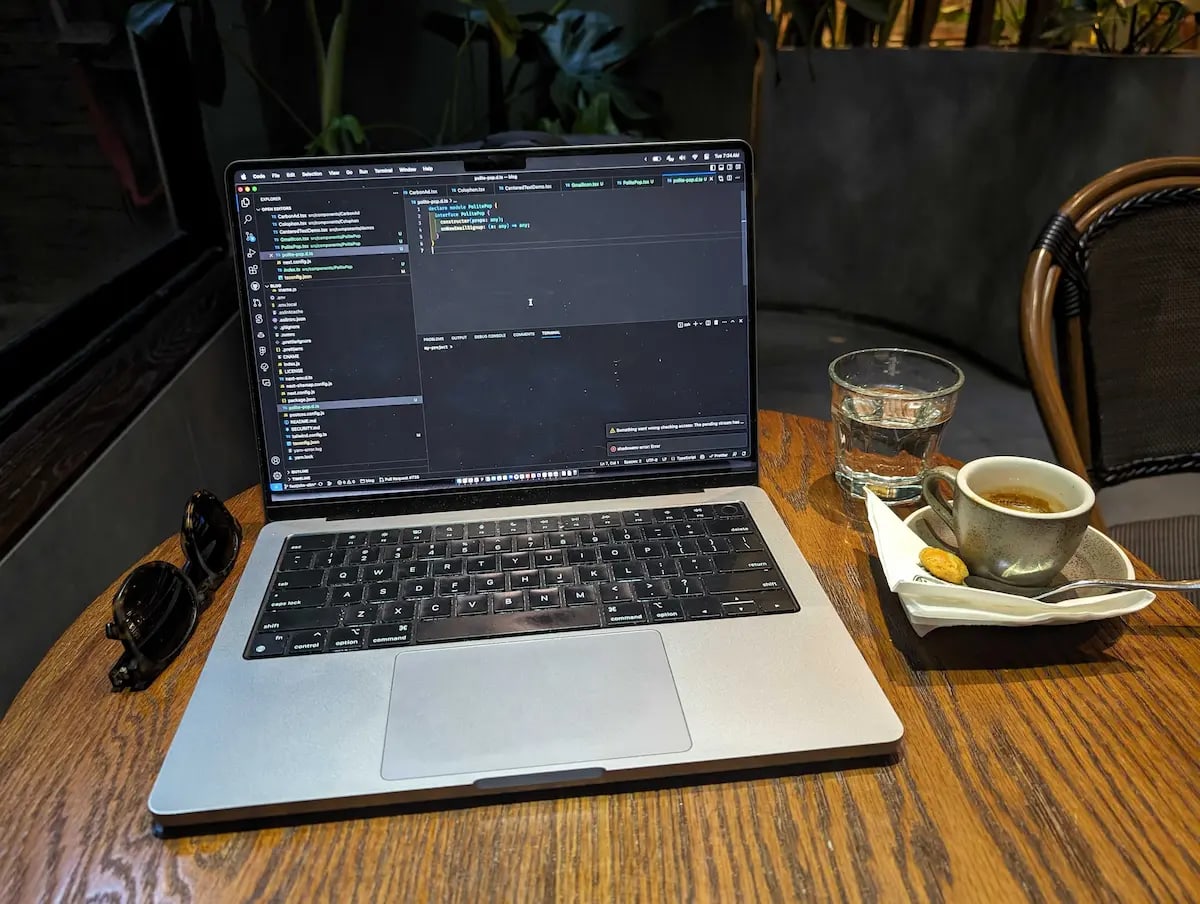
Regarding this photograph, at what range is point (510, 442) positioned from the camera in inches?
29.9

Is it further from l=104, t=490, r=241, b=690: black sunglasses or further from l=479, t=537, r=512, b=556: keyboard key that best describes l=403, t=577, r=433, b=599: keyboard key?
l=104, t=490, r=241, b=690: black sunglasses

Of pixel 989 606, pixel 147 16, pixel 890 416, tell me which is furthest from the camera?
pixel 147 16

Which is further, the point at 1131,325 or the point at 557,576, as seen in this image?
the point at 1131,325

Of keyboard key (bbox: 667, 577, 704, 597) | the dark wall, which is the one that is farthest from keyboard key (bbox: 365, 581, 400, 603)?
the dark wall

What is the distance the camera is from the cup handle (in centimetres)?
67

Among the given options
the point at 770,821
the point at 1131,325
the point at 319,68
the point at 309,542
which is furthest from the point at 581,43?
the point at 770,821

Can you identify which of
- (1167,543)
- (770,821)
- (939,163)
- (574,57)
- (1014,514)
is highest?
(574,57)

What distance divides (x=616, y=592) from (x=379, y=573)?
0.19m

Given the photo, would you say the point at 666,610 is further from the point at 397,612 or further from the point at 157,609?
the point at 157,609

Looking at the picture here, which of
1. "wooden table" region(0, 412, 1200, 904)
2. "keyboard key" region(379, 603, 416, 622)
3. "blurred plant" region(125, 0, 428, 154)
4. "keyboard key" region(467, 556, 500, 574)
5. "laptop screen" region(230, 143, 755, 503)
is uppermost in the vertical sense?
"blurred plant" region(125, 0, 428, 154)

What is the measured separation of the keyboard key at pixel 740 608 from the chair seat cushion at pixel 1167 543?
0.64 m

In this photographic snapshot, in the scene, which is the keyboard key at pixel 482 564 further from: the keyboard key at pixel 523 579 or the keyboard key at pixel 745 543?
the keyboard key at pixel 745 543

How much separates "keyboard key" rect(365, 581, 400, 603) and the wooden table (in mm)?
147

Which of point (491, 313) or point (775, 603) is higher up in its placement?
point (491, 313)
